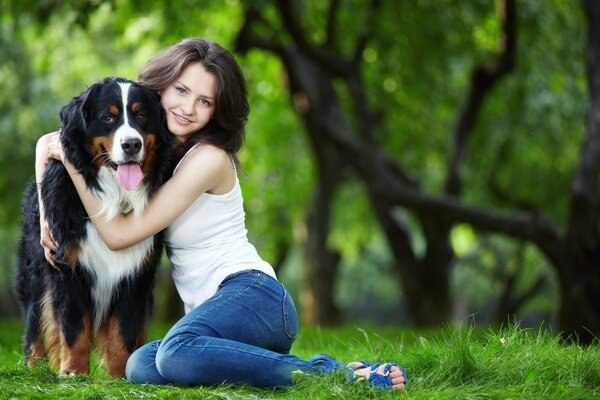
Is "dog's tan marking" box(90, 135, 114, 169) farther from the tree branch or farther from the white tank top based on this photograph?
the tree branch

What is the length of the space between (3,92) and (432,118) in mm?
5819

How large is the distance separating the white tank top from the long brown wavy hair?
182mm

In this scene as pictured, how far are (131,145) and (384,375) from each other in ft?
4.21

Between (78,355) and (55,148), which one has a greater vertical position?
(55,148)

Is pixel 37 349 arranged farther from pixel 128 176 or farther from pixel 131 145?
pixel 131 145

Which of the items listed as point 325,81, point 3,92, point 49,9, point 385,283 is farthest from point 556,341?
point 385,283

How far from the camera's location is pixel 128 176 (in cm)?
359

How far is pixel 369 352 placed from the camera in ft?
13.6

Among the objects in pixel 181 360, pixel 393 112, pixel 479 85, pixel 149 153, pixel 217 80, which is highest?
pixel 217 80

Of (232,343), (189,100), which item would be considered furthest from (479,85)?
(232,343)

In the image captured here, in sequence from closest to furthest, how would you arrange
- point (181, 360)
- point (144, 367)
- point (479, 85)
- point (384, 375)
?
point (384, 375) → point (181, 360) → point (144, 367) → point (479, 85)

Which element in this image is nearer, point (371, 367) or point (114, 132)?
point (371, 367)

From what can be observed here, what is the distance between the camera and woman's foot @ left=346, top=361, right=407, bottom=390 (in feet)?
10.7

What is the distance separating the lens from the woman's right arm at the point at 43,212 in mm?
3760
